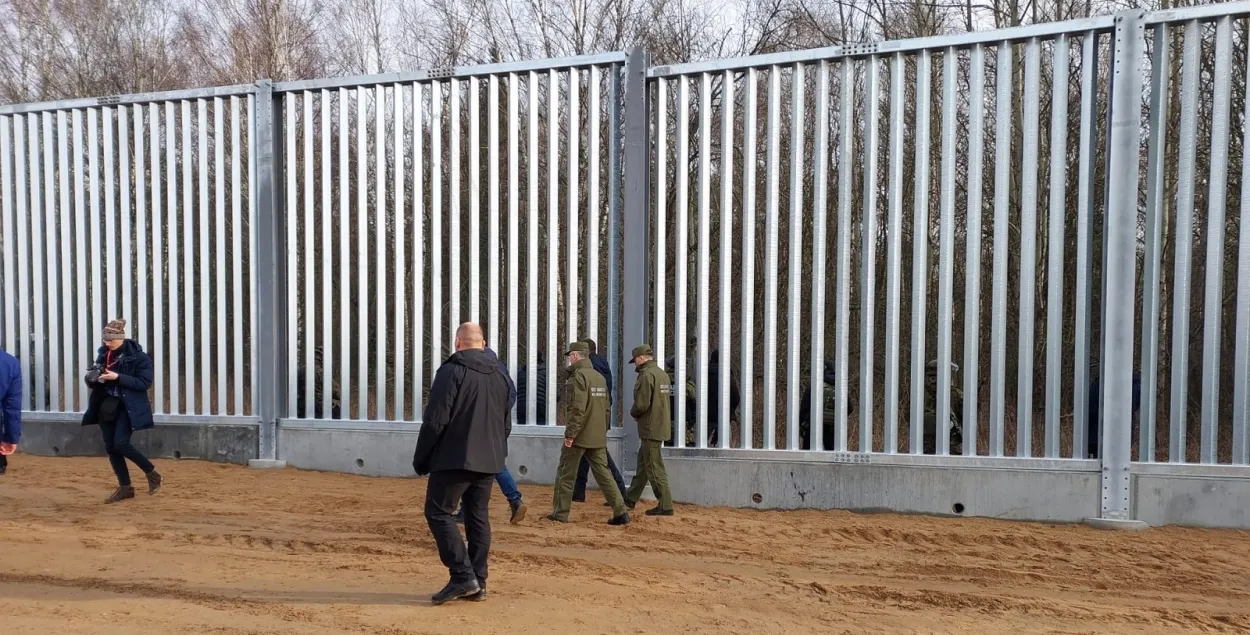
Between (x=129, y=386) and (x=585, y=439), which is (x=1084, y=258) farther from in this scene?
(x=129, y=386)

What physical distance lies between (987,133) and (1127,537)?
4151 mm

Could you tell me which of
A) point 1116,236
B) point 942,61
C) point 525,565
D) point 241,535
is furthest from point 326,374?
point 1116,236

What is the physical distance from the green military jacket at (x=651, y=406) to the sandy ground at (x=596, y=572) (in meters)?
0.83

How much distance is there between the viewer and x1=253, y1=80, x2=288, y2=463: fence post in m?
12.9

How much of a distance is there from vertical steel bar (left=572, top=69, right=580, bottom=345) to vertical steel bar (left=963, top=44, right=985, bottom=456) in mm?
4185

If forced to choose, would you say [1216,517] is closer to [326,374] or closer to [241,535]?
[241,535]

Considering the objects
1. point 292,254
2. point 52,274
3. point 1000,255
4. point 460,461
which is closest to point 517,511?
point 460,461

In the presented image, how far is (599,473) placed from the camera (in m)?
9.36

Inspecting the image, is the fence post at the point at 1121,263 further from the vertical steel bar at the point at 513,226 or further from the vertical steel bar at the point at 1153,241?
the vertical steel bar at the point at 513,226

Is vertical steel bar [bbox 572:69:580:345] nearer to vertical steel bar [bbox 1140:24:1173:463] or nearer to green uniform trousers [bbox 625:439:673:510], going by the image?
green uniform trousers [bbox 625:439:673:510]

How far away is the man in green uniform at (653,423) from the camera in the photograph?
32.1 feet

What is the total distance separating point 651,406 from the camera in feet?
32.1

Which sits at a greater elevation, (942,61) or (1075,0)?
(1075,0)

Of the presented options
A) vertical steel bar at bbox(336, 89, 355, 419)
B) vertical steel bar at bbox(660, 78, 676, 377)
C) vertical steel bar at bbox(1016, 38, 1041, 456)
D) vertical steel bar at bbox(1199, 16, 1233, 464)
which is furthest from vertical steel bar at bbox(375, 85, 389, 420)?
vertical steel bar at bbox(1199, 16, 1233, 464)
